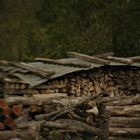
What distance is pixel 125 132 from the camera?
1552 cm

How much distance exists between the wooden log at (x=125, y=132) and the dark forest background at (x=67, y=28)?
40.2 ft

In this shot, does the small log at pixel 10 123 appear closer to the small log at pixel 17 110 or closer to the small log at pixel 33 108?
the small log at pixel 17 110

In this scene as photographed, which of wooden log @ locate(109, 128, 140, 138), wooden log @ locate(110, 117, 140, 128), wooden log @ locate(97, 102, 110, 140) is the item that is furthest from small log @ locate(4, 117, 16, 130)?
A: wooden log @ locate(110, 117, 140, 128)

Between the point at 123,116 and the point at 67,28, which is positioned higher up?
the point at 67,28

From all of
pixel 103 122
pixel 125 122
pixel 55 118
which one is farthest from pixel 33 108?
pixel 125 122

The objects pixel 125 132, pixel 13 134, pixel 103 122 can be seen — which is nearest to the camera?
pixel 13 134

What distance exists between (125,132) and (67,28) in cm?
1617

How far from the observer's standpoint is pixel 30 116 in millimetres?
14047

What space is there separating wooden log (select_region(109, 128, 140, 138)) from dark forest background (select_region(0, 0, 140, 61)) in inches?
483

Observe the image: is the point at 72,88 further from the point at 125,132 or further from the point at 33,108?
the point at 33,108

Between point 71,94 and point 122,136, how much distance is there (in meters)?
3.84

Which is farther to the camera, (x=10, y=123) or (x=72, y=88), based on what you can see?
(x=72, y=88)

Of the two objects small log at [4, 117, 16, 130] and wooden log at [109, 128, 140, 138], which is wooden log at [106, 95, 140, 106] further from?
small log at [4, 117, 16, 130]

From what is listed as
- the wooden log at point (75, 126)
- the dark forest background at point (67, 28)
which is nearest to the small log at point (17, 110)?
the wooden log at point (75, 126)
